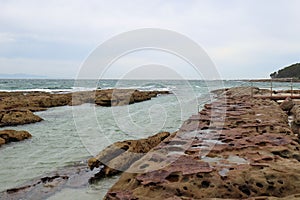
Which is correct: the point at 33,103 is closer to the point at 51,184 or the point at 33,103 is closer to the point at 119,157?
the point at 119,157

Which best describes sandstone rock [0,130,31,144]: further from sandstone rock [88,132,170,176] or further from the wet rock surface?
sandstone rock [88,132,170,176]

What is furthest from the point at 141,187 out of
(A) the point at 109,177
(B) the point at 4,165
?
(B) the point at 4,165

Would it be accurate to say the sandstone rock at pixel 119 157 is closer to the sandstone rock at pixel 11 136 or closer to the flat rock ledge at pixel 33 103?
the sandstone rock at pixel 11 136

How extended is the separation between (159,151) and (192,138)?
1.15 m

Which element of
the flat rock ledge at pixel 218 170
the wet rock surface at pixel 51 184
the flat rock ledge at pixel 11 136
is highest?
the flat rock ledge at pixel 218 170

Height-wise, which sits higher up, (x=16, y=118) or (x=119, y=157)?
(x=119, y=157)

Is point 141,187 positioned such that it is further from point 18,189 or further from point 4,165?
point 4,165

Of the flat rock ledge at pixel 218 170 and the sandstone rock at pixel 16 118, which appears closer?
the flat rock ledge at pixel 218 170

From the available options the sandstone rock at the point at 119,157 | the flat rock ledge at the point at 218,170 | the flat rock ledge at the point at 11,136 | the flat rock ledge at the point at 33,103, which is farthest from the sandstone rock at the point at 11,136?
the flat rock ledge at the point at 218,170

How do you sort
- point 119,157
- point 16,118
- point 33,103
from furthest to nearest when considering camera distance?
point 33,103
point 16,118
point 119,157

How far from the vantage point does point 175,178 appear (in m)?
3.53

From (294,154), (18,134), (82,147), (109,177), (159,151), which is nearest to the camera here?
(294,154)

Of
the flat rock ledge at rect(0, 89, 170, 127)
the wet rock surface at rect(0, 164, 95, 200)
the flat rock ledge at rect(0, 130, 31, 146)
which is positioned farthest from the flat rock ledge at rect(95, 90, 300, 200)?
the flat rock ledge at rect(0, 89, 170, 127)

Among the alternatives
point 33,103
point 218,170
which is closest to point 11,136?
point 218,170
